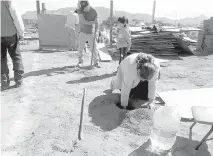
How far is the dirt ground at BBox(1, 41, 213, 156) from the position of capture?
9.20ft

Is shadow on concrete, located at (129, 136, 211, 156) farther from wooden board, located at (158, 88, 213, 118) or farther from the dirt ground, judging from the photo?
wooden board, located at (158, 88, 213, 118)

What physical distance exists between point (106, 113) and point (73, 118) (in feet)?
1.83

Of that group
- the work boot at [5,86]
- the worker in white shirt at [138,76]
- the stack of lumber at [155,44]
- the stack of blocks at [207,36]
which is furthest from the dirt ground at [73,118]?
the stack of blocks at [207,36]

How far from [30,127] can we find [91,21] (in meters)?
3.66

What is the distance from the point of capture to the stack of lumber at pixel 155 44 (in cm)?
843

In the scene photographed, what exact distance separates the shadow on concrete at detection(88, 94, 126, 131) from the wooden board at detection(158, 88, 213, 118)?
968mm

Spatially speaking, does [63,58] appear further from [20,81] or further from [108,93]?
[108,93]

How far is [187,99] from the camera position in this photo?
4.08m

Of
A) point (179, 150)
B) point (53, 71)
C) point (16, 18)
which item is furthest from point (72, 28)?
point (179, 150)

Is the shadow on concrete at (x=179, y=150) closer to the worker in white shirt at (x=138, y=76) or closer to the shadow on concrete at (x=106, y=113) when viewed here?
the shadow on concrete at (x=106, y=113)

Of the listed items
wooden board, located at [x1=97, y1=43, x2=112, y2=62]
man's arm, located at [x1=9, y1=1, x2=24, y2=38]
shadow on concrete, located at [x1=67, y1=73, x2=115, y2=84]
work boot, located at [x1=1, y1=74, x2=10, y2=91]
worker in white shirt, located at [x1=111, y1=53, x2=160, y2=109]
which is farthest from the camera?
wooden board, located at [x1=97, y1=43, x2=112, y2=62]

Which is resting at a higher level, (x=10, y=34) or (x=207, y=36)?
(x=10, y=34)

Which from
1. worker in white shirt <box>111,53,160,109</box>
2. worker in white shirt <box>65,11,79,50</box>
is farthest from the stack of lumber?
worker in white shirt <box>111,53,160,109</box>

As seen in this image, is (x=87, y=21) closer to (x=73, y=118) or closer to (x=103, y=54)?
(x=103, y=54)
